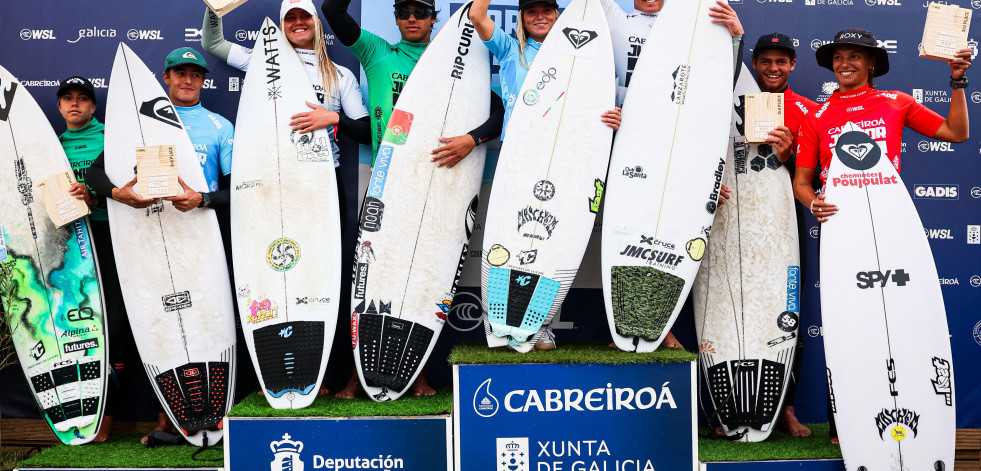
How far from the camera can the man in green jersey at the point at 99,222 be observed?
3.02 metres

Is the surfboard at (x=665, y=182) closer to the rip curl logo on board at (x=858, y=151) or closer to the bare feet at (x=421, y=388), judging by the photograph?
the rip curl logo on board at (x=858, y=151)

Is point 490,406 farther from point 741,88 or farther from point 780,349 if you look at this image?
point 741,88

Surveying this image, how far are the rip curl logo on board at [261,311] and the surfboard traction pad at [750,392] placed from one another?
1901 millimetres

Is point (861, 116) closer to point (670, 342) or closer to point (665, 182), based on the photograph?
point (665, 182)

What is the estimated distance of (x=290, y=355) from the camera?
288cm

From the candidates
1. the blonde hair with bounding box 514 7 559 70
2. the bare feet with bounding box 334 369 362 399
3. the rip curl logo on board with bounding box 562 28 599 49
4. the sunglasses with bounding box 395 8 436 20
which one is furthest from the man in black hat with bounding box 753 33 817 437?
the bare feet with bounding box 334 369 362 399

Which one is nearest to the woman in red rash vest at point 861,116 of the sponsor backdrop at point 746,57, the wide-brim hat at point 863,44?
the wide-brim hat at point 863,44

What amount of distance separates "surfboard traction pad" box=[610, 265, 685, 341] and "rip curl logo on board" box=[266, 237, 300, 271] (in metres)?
1.34

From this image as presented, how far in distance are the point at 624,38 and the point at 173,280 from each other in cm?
221

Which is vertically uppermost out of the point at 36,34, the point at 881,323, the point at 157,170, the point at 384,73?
the point at 36,34

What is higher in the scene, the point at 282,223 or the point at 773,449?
the point at 282,223

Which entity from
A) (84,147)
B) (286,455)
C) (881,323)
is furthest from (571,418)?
(84,147)

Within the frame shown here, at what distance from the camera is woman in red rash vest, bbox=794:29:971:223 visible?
2.69 m

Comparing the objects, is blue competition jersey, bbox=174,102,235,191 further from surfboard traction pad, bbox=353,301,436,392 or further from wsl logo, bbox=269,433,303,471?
wsl logo, bbox=269,433,303,471
